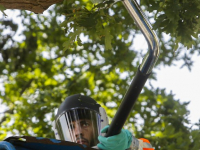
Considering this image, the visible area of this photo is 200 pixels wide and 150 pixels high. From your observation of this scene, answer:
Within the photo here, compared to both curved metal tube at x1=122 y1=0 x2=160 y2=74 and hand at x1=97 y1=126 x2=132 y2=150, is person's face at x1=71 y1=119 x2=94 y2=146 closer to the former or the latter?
hand at x1=97 y1=126 x2=132 y2=150

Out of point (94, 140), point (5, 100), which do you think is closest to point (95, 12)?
point (94, 140)

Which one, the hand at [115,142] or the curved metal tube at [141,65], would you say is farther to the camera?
the hand at [115,142]

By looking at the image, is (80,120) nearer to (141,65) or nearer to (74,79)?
(141,65)

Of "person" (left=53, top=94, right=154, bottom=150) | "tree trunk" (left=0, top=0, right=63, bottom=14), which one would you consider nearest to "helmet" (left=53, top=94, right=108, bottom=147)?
"person" (left=53, top=94, right=154, bottom=150)

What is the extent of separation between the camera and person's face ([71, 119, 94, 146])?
11.6 ft

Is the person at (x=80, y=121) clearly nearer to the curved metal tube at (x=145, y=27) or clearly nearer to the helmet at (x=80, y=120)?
the helmet at (x=80, y=120)

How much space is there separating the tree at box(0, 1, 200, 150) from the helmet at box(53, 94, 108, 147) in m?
1.46

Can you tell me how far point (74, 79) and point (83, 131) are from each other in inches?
150

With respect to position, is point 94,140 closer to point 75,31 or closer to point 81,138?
point 81,138

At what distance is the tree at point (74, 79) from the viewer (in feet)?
20.9

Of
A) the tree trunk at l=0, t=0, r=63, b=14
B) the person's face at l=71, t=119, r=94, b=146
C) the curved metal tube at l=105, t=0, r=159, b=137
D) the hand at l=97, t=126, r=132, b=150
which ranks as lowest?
the hand at l=97, t=126, r=132, b=150

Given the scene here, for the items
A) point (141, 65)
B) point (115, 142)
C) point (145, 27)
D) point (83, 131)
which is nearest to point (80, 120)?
point (83, 131)

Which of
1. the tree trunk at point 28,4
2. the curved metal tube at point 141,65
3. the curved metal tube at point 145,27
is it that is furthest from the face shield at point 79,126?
the curved metal tube at point 145,27

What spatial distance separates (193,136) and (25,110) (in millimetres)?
2914
